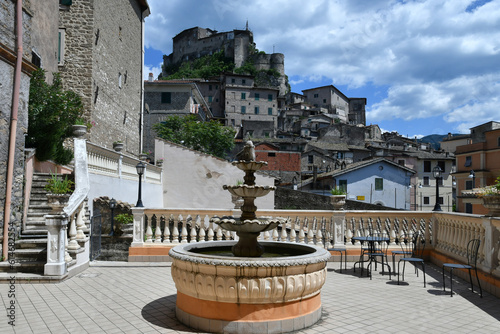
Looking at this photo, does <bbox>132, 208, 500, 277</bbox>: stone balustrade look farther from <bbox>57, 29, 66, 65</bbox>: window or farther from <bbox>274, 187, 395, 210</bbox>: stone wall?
<bbox>274, 187, 395, 210</bbox>: stone wall

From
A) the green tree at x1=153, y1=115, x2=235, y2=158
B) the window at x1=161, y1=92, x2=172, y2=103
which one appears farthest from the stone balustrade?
the window at x1=161, y1=92, x2=172, y2=103

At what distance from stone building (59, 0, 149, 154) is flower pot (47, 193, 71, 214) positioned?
41.3 feet

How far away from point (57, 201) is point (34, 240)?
4.73ft

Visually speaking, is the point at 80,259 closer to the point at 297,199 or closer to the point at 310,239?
the point at 310,239

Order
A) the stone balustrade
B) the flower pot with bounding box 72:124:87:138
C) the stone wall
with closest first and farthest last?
1. the stone balustrade
2. the flower pot with bounding box 72:124:87:138
3. the stone wall

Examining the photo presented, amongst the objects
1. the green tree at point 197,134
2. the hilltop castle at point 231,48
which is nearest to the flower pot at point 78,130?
the green tree at point 197,134

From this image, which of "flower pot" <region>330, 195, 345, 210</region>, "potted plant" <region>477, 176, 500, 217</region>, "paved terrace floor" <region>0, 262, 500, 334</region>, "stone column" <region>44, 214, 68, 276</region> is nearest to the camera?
"paved terrace floor" <region>0, 262, 500, 334</region>

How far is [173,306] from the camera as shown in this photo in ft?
21.7

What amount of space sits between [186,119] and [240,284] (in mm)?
35387

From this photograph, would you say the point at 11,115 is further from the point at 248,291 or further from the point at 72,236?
the point at 248,291

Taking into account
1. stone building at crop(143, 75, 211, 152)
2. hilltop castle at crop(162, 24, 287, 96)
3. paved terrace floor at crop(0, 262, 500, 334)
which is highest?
hilltop castle at crop(162, 24, 287, 96)

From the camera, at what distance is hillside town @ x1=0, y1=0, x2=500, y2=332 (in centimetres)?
919

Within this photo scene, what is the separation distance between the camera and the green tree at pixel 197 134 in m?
37.6

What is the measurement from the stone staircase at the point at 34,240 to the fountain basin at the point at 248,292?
14.8ft
